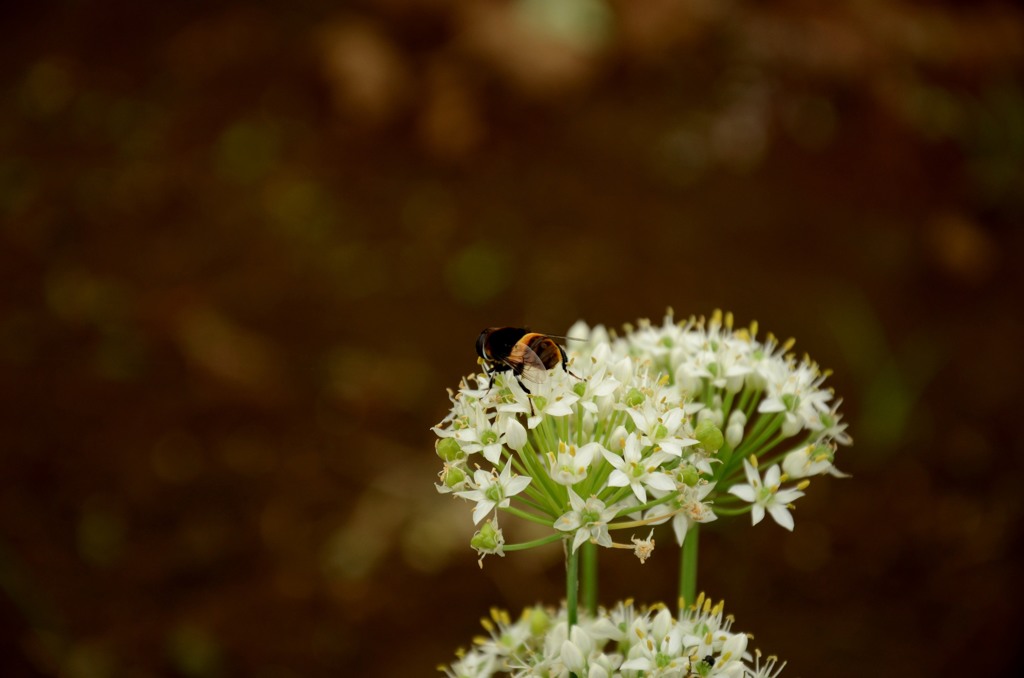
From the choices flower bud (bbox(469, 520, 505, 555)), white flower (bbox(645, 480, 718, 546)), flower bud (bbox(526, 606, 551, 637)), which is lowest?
flower bud (bbox(526, 606, 551, 637))

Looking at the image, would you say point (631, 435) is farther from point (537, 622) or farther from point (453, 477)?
point (537, 622)

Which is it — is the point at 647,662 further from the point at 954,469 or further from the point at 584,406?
the point at 954,469

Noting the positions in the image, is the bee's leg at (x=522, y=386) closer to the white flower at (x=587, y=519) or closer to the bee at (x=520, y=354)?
the bee at (x=520, y=354)

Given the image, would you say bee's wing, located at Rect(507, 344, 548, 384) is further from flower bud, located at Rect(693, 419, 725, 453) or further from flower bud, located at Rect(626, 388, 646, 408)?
flower bud, located at Rect(693, 419, 725, 453)

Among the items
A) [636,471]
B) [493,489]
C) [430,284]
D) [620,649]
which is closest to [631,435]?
[636,471]

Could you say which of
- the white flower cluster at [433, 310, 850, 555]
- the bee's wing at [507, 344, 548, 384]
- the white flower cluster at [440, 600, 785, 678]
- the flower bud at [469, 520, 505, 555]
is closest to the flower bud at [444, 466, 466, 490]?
the white flower cluster at [433, 310, 850, 555]

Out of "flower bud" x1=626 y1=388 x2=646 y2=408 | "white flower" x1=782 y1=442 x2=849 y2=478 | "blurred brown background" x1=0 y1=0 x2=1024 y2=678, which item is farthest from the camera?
"blurred brown background" x1=0 y1=0 x2=1024 y2=678

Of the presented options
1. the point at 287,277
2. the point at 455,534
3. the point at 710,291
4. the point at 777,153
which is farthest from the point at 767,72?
the point at 455,534
